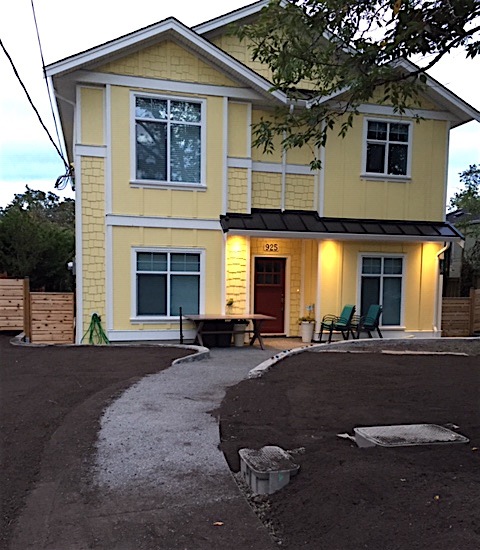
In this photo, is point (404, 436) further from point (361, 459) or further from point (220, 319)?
point (220, 319)

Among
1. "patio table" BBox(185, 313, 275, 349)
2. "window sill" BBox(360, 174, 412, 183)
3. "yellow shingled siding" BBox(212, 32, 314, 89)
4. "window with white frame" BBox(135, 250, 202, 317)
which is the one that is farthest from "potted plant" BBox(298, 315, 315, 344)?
"yellow shingled siding" BBox(212, 32, 314, 89)

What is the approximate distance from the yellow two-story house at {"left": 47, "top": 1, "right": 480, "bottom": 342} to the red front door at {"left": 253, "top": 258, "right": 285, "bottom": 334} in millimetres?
40

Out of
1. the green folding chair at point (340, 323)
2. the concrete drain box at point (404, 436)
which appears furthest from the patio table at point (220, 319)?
the concrete drain box at point (404, 436)

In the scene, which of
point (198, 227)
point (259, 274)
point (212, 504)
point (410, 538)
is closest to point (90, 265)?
point (198, 227)

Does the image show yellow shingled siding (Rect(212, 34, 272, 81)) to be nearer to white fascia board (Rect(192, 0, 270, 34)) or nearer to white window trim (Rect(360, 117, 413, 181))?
white fascia board (Rect(192, 0, 270, 34))

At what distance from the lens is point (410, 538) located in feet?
9.44

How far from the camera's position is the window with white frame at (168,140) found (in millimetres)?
11391

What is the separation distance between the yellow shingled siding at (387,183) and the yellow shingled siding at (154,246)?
331 centimetres

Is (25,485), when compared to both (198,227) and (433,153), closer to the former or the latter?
(198,227)

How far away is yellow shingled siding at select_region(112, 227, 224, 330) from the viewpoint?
1135cm

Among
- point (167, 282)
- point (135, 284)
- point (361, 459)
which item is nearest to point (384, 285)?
point (167, 282)

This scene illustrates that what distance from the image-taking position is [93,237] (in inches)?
442

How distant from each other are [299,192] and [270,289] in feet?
9.20

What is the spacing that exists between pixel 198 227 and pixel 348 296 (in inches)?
177
